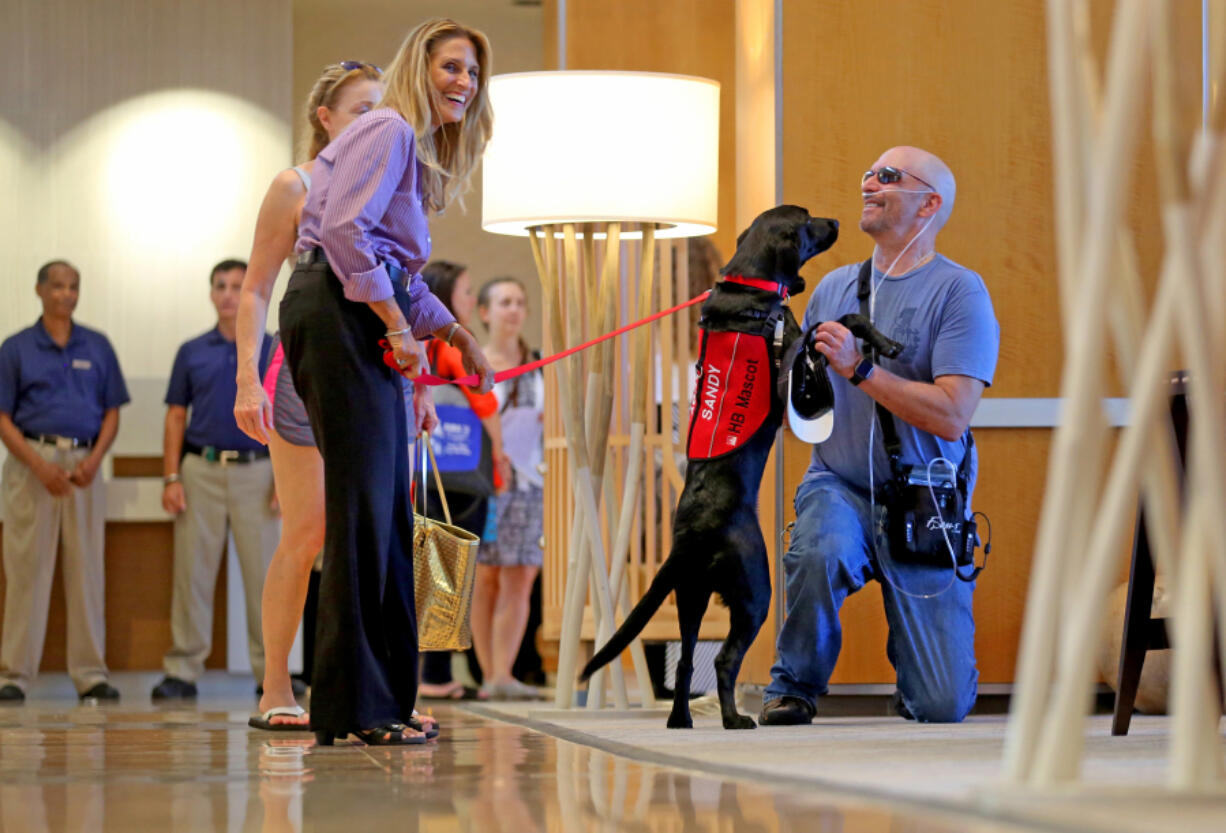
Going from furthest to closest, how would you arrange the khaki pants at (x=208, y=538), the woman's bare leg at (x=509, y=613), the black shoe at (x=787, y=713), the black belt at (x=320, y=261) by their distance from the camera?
1. the khaki pants at (x=208, y=538)
2. the woman's bare leg at (x=509, y=613)
3. the black shoe at (x=787, y=713)
4. the black belt at (x=320, y=261)

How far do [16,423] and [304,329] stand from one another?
152 inches

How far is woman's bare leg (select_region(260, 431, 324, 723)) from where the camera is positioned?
131 inches

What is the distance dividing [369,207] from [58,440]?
3.96 metres

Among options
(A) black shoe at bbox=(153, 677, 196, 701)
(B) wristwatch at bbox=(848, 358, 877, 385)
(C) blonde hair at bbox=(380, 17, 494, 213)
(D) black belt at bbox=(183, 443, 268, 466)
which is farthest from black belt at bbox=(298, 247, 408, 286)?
(D) black belt at bbox=(183, 443, 268, 466)

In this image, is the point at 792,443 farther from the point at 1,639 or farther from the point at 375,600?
the point at 1,639

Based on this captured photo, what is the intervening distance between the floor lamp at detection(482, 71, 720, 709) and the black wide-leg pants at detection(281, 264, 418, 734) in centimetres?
118

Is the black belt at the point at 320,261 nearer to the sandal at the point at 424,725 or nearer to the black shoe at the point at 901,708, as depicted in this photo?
the sandal at the point at 424,725

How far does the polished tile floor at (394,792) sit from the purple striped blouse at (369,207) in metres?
0.82

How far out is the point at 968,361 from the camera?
3.58 meters

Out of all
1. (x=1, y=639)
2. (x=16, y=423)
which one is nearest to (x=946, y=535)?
(x=16, y=423)

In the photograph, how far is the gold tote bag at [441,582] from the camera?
336 centimetres

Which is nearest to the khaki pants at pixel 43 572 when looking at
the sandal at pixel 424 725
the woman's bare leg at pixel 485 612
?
the woman's bare leg at pixel 485 612

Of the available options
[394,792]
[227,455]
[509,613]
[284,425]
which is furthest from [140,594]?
[394,792]

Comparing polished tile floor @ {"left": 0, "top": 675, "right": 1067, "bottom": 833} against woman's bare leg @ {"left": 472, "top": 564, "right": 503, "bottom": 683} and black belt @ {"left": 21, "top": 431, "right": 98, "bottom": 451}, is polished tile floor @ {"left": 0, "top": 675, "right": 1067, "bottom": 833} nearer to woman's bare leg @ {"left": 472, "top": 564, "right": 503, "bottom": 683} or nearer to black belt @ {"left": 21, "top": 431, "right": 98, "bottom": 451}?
woman's bare leg @ {"left": 472, "top": 564, "right": 503, "bottom": 683}
